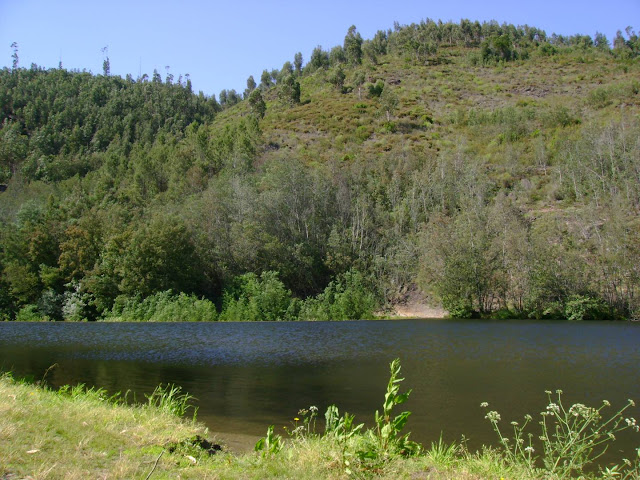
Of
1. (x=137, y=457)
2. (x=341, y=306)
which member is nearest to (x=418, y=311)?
(x=341, y=306)

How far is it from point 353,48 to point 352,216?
118 metres

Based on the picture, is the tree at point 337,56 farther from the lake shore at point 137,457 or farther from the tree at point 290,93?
the lake shore at point 137,457

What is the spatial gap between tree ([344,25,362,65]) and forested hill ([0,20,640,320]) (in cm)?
4986

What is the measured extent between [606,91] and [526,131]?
26323 mm

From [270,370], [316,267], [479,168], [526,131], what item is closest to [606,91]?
[526,131]

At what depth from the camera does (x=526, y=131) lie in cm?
9894

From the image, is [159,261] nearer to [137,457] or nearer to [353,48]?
[137,457]

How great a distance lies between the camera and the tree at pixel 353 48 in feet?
557

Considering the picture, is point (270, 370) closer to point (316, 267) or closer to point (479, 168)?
point (316, 267)

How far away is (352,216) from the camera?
237 feet

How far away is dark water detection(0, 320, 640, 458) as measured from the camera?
1322 centimetres

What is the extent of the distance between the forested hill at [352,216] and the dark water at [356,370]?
19317 millimetres

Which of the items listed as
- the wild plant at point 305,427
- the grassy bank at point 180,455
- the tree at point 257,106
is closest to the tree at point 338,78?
the tree at point 257,106

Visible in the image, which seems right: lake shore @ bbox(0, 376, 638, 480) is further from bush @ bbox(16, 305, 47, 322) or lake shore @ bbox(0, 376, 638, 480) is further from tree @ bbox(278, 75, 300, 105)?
tree @ bbox(278, 75, 300, 105)
